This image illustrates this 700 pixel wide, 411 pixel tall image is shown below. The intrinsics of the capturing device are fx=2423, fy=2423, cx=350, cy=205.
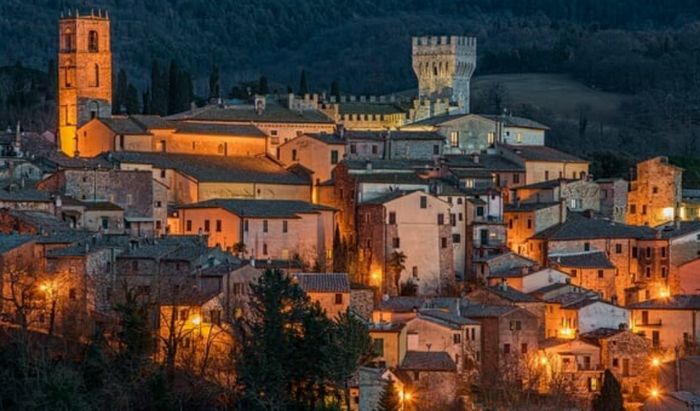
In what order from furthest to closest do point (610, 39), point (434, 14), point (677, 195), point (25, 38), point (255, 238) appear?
1. point (434, 14)
2. point (610, 39)
3. point (25, 38)
4. point (677, 195)
5. point (255, 238)

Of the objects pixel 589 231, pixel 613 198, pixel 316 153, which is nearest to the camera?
pixel 589 231

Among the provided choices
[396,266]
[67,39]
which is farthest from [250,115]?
[396,266]

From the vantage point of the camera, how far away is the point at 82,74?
69375mm

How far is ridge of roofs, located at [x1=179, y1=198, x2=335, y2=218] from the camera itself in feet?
201

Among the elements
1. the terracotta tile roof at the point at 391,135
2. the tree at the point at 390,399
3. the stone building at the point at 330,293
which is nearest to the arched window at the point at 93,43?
Answer: the terracotta tile roof at the point at 391,135

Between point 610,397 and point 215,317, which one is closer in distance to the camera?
point 610,397

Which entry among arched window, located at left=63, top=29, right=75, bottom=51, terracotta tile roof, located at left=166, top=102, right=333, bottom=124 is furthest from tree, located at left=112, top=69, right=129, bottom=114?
arched window, located at left=63, top=29, right=75, bottom=51

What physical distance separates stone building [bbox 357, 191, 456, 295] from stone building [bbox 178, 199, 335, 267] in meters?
1.15

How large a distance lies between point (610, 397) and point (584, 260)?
9364 mm

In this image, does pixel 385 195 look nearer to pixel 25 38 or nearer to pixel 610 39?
pixel 25 38

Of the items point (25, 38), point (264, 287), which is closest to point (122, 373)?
point (264, 287)

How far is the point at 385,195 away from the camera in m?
62.5

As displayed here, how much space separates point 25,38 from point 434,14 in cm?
2880

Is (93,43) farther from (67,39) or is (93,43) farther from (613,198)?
(613,198)
